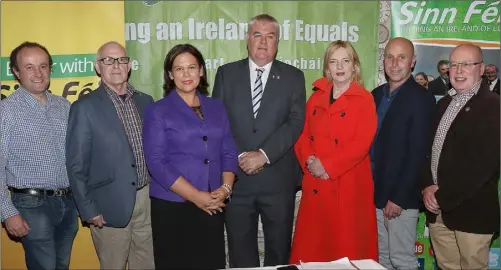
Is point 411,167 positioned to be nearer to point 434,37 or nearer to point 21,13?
point 434,37

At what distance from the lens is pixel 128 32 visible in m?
3.84

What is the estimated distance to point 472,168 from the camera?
2.98 meters

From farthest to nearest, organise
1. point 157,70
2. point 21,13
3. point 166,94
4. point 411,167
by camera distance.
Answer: point 157,70 → point 21,13 → point 411,167 → point 166,94

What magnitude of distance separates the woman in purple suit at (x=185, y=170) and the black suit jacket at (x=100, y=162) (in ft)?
0.82

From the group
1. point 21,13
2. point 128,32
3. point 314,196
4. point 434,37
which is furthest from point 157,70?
point 434,37

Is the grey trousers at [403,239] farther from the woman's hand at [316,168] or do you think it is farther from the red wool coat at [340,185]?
the woman's hand at [316,168]

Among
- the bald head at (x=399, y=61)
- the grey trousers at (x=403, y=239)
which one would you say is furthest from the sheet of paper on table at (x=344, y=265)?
the bald head at (x=399, y=61)

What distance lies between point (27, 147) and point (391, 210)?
2.67m

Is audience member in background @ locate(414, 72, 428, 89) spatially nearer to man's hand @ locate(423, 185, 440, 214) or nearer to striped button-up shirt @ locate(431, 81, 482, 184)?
striped button-up shirt @ locate(431, 81, 482, 184)

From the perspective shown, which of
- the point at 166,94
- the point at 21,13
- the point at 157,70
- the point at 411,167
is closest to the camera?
the point at 166,94

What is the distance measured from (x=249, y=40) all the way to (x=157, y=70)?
95cm

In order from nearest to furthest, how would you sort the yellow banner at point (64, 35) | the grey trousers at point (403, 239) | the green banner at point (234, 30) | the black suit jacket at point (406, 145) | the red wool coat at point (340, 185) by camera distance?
the red wool coat at point (340, 185), the black suit jacket at point (406, 145), the grey trousers at point (403, 239), the yellow banner at point (64, 35), the green banner at point (234, 30)

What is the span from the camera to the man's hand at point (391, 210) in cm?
338

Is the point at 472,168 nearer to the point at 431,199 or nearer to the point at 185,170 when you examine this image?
the point at 431,199
